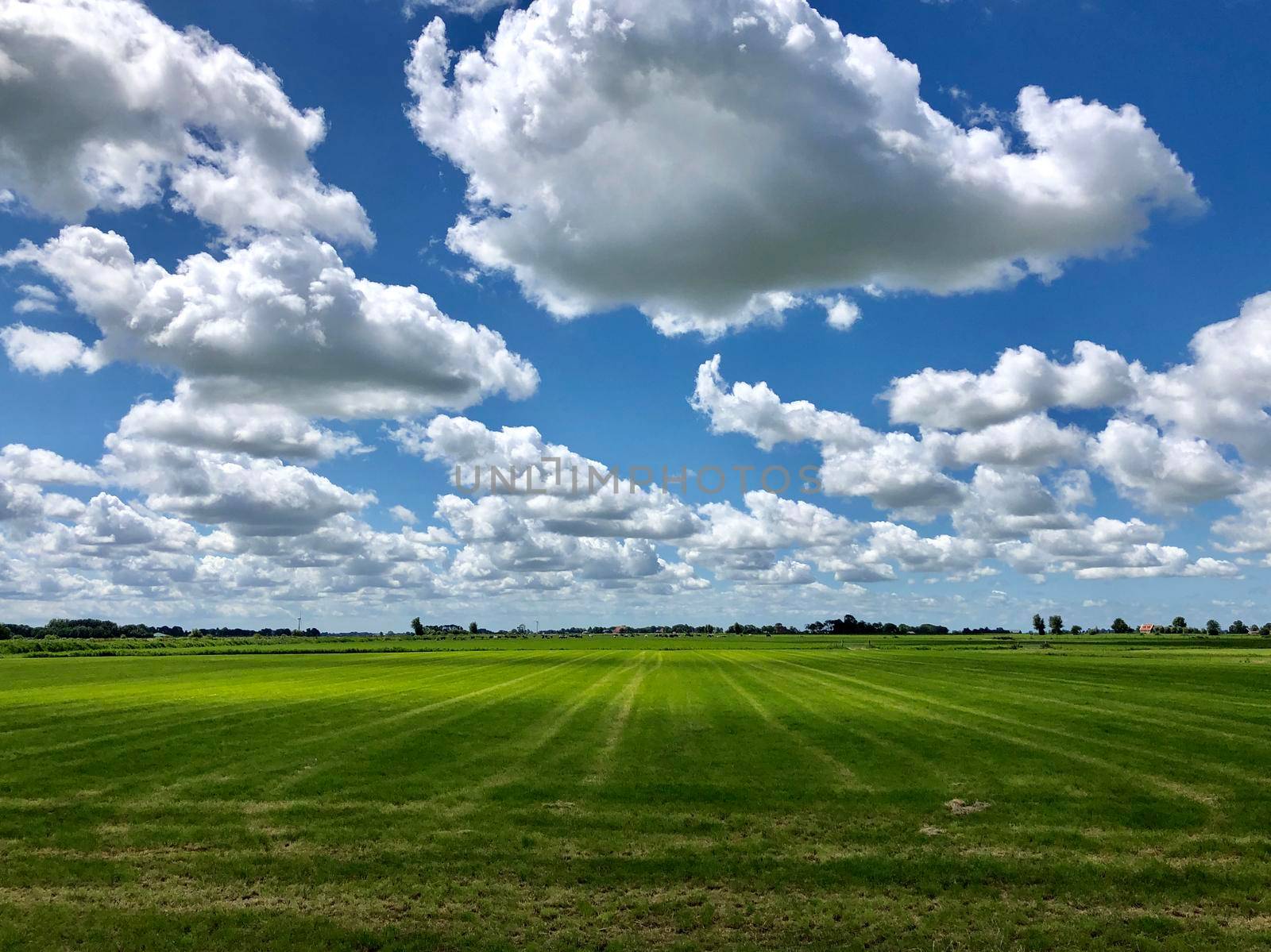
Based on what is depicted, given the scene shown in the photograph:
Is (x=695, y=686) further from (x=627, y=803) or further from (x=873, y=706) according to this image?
(x=627, y=803)

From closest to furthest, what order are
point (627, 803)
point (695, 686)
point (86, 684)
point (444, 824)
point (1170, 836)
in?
1. point (1170, 836)
2. point (444, 824)
3. point (627, 803)
4. point (695, 686)
5. point (86, 684)

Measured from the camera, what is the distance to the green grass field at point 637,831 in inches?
552

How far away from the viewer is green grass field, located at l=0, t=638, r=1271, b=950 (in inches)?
552

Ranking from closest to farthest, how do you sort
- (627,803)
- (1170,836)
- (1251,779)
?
(1170,836) → (627,803) → (1251,779)

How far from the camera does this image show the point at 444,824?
19.6 m

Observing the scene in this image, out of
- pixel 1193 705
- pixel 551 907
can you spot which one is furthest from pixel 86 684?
pixel 1193 705

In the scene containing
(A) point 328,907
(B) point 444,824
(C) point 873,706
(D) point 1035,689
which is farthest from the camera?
(D) point 1035,689

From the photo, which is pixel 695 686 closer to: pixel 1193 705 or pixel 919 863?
pixel 1193 705

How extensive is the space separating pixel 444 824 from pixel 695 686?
136 feet

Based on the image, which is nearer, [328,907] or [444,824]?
[328,907]

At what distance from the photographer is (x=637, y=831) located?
62.7 feet

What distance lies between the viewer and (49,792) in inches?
895

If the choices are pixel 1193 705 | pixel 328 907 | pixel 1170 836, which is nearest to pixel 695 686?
pixel 1193 705

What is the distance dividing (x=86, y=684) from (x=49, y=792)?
52.2 metres
